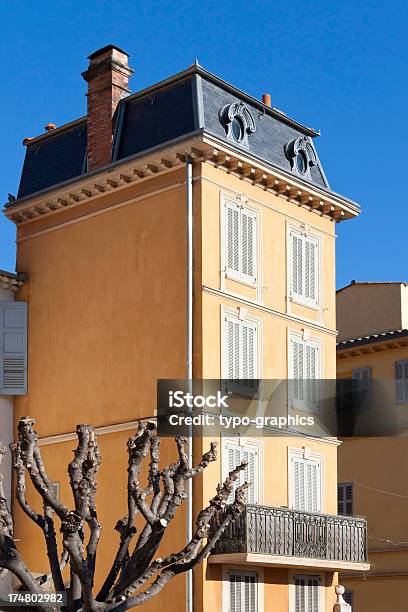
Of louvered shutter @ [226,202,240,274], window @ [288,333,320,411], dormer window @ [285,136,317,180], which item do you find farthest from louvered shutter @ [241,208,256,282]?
dormer window @ [285,136,317,180]

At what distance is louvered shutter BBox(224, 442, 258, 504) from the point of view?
2731cm

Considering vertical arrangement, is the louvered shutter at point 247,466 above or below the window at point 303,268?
below

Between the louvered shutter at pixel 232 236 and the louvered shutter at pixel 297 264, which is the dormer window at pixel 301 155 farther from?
the louvered shutter at pixel 232 236

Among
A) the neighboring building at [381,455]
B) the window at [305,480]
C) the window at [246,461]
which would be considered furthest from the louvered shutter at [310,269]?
the neighboring building at [381,455]

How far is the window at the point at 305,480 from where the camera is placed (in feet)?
95.3

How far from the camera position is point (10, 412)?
1189 inches

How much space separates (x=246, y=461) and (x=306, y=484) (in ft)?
9.00

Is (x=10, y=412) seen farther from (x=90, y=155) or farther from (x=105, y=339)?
(x=90, y=155)

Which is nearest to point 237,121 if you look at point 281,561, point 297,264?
point 297,264

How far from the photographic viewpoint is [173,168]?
2823 cm

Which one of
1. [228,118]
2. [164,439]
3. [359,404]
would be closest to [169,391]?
[164,439]

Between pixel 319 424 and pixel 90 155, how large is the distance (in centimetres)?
844

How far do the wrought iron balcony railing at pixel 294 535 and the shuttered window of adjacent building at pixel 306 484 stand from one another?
79cm

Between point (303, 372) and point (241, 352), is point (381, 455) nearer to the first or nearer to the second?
point (303, 372)
